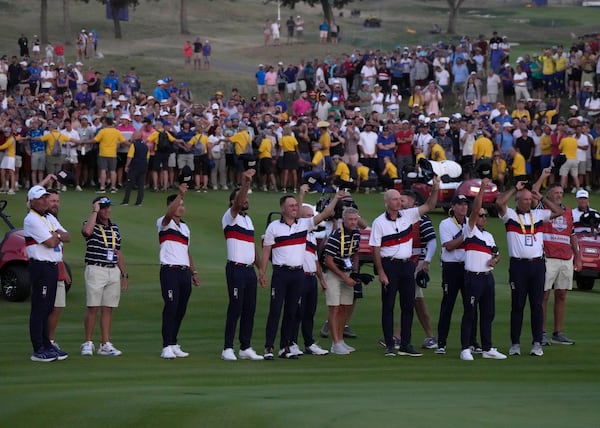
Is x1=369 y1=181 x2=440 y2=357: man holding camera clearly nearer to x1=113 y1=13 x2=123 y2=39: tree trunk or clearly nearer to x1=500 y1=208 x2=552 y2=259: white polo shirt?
x1=500 y1=208 x2=552 y2=259: white polo shirt

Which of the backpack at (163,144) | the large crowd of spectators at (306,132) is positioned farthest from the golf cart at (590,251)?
the backpack at (163,144)

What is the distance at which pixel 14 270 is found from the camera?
64.8ft

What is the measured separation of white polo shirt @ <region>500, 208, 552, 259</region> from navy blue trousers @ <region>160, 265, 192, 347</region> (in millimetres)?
4184

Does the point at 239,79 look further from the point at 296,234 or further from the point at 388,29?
the point at 296,234

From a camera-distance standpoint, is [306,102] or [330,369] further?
[306,102]

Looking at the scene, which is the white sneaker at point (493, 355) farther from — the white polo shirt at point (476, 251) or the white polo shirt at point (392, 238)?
the white polo shirt at point (392, 238)

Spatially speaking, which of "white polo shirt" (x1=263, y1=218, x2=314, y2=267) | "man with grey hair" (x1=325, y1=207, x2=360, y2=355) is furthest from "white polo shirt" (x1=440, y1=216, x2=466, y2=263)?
"white polo shirt" (x1=263, y1=218, x2=314, y2=267)

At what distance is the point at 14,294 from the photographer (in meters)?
19.8

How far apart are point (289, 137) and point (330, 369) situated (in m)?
19.7

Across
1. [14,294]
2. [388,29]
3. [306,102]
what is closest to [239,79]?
[306,102]

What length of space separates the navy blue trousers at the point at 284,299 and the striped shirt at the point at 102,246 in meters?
2.01

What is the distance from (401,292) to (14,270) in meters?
6.87

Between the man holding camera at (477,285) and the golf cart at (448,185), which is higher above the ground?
the man holding camera at (477,285)

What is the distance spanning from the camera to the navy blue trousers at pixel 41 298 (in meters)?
14.8
